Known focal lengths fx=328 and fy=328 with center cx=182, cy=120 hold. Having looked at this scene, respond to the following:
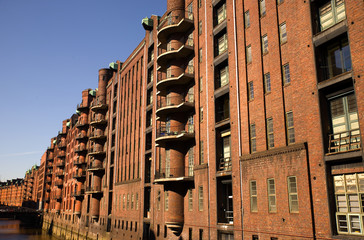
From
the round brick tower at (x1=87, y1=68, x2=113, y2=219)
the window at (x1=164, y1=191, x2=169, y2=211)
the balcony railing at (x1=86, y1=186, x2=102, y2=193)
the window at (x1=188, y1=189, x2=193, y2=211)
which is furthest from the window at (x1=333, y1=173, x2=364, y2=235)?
the balcony railing at (x1=86, y1=186, x2=102, y2=193)

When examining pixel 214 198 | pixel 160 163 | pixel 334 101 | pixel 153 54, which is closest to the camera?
pixel 334 101

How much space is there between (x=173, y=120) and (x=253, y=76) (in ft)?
37.2

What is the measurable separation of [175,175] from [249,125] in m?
10.4

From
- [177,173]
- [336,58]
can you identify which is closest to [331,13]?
[336,58]

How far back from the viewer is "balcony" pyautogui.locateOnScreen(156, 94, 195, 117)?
31.1m

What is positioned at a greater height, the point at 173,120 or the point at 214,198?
the point at 173,120

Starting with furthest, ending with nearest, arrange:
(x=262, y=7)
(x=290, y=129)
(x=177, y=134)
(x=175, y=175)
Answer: (x=177, y=134) < (x=175, y=175) < (x=262, y=7) < (x=290, y=129)

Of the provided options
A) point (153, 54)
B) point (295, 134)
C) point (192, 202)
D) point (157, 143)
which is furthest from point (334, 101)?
point (153, 54)

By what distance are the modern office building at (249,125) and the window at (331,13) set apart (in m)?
0.07

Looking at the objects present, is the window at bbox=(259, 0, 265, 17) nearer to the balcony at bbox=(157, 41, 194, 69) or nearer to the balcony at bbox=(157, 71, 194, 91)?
the balcony at bbox=(157, 41, 194, 69)

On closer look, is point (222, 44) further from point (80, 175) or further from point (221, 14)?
point (80, 175)

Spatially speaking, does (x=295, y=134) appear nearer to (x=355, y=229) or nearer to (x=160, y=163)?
(x=355, y=229)

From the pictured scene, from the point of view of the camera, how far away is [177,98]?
109 ft

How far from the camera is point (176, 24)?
33.7 metres
